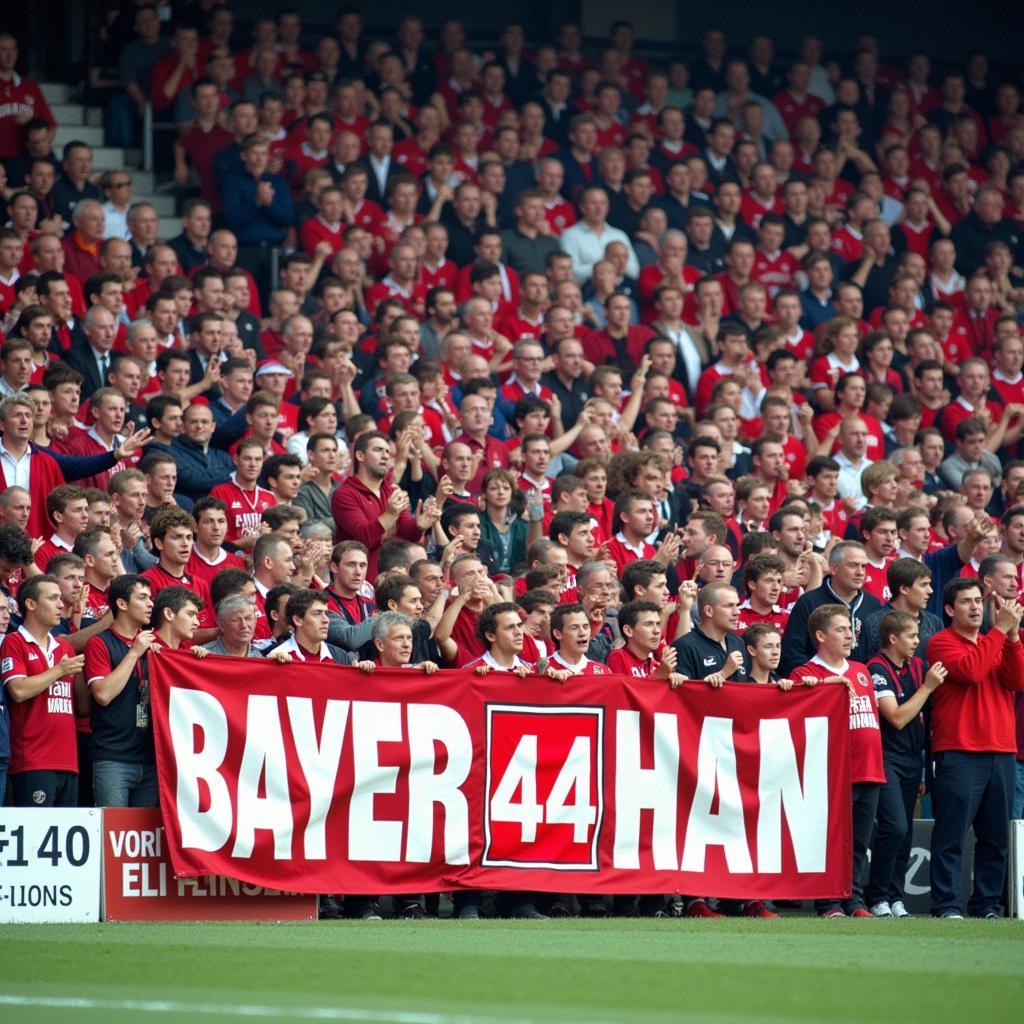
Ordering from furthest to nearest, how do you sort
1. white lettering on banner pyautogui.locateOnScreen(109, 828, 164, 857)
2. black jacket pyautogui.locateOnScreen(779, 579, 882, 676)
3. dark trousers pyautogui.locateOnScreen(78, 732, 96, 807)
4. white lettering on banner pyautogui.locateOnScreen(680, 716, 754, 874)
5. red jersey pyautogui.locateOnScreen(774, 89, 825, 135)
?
red jersey pyautogui.locateOnScreen(774, 89, 825, 135), black jacket pyautogui.locateOnScreen(779, 579, 882, 676), white lettering on banner pyautogui.locateOnScreen(680, 716, 754, 874), dark trousers pyautogui.locateOnScreen(78, 732, 96, 807), white lettering on banner pyautogui.locateOnScreen(109, 828, 164, 857)

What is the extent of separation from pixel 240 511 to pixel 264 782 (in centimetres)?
319

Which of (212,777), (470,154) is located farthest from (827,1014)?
(470,154)

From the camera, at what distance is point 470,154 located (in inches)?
822

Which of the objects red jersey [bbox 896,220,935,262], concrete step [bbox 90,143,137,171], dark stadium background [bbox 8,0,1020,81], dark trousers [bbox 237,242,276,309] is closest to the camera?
dark trousers [bbox 237,242,276,309]

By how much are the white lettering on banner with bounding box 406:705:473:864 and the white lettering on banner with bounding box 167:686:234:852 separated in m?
1.06

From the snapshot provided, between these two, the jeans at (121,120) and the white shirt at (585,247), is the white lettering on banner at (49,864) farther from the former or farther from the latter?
the jeans at (121,120)

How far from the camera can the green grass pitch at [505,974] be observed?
303 inches

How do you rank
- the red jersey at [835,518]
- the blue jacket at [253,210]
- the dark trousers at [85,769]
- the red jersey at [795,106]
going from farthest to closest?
the red jersey at [795,106] < the blue jacket at [253,210] < the red jersey at [835,518] < the dark trousers at [85,769]

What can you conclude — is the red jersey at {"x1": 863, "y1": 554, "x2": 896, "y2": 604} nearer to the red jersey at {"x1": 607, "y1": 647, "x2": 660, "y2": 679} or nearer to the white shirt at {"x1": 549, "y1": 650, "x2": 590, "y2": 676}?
the red jersey at {"x1": 607, "y1": 647, "x2": 660, "y2": 679}

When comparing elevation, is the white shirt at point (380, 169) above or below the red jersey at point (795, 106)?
below

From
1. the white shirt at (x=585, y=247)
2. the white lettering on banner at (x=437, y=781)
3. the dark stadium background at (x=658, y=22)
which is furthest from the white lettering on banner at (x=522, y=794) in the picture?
the dark stadium background at (x=658, y=22)

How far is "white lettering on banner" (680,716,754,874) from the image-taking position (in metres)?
12.2

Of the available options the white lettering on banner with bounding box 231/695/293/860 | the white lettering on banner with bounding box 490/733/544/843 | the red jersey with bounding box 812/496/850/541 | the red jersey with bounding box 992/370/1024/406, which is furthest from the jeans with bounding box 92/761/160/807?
the red jersey with bounding box 992/370/1024/406

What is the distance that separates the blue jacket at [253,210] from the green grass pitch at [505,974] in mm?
9246
